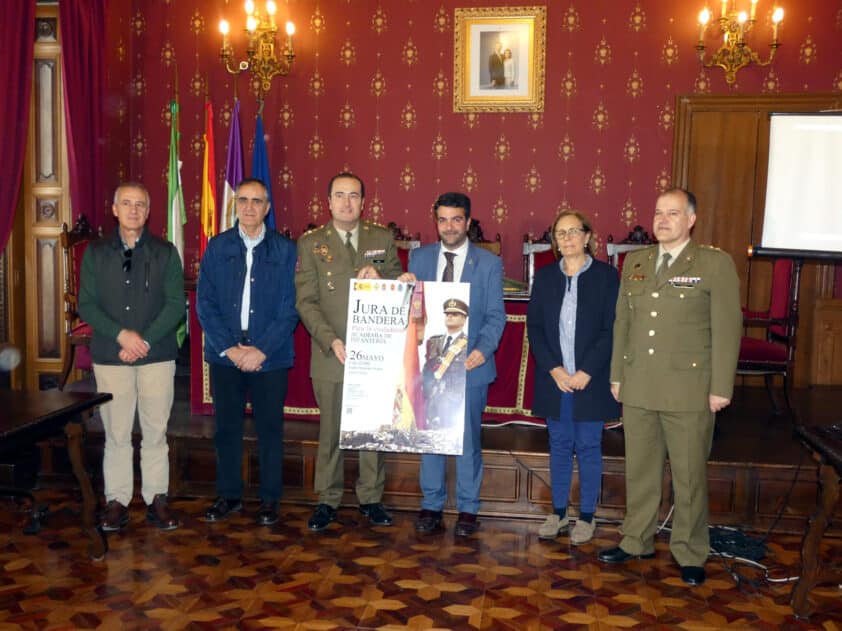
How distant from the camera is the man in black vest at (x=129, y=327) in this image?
3584mm

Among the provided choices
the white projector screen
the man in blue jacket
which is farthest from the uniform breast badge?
the man in blue jacket

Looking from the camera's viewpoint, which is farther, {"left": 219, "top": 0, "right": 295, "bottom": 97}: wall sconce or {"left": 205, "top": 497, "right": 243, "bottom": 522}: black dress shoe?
{"left": 219, "top": 0, "right": 295, "bottom": 97}: wall sconce

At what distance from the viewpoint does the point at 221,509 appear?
12.7 feet

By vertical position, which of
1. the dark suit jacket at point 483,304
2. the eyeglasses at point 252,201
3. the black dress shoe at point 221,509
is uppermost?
the eyeglasses at point 252,201

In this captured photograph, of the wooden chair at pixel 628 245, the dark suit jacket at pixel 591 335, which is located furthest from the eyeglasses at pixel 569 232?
the wooden chair at pixel 628 245

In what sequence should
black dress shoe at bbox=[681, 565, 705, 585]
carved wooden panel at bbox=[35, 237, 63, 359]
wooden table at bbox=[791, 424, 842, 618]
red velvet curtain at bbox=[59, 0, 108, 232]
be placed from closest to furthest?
wooden table at bbox=[791, 424, 842, 618] < black dress shoe at bbox=[681, 565, 705, 585] < red velvet curtain at bbox=[59, 0, 108, 232] < carved wooden panel at bbox=[35, 237, 63, 359]

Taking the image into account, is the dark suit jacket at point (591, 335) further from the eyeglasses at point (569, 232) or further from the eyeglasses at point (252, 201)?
the eyeglasses at point (252, 201)

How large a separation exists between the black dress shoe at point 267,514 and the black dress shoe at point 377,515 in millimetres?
413

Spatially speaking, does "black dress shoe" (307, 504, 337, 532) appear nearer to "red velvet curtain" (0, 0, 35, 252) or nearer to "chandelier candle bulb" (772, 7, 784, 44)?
"red velvet curtain" (0, 0, 35, 252)

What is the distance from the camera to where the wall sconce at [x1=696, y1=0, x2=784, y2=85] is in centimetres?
611

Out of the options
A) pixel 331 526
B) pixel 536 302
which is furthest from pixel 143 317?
pixel 536 302

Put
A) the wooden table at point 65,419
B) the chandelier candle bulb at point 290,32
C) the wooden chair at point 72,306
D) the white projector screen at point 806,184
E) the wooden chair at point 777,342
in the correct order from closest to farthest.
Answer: the wooden table at point 65,419, the white projector screen at point 806,184, the wooden chair at point 777,342, the wooden chair at point 72,306, the chandelier candle bulb at point 290,32

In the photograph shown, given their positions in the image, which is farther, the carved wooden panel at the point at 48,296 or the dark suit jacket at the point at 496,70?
the dark suit jacket at the point at 496,70

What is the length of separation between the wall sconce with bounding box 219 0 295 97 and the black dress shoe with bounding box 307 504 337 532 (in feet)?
13.2
